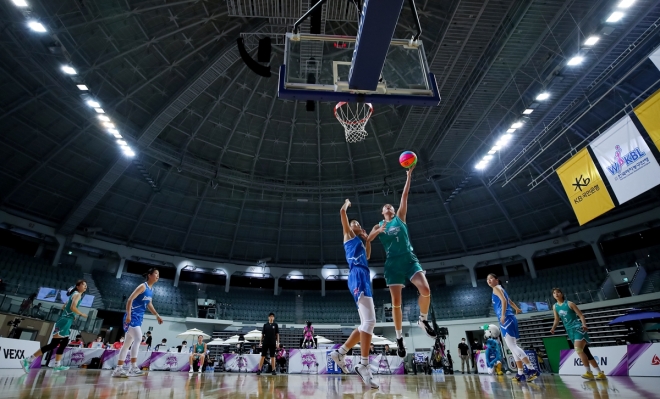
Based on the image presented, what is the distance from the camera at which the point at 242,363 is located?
16781 mm

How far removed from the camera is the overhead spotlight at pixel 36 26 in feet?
43.1

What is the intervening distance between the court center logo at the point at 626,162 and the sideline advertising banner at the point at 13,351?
58.2ft

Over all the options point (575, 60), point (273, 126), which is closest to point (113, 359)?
point (273, 126)

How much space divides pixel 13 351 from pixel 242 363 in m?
10.8

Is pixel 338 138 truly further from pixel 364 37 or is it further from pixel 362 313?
pixel 362 313

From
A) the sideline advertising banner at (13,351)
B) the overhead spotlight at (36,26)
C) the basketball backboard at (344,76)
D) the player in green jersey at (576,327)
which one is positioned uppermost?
the overhead spotlight at (36,26)

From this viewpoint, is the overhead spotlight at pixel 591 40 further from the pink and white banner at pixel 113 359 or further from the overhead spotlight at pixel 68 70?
the pink and white banner at pixel 113 359

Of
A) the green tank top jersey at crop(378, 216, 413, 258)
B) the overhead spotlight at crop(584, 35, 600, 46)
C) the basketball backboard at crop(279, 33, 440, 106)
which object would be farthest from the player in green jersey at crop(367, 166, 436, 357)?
the overhead spotlight at crop(584, 35, 600, 46)

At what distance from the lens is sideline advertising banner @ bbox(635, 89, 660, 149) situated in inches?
399

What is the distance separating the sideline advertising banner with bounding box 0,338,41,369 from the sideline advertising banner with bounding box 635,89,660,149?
683 inches

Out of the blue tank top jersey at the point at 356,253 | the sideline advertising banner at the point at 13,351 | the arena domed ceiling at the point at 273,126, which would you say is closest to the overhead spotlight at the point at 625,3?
the arena domed ceiling at the point at 273,126

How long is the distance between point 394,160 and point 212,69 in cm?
1403

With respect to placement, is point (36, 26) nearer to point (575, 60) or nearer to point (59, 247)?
point (59, 247)

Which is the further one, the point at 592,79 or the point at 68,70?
the point at 68,70
